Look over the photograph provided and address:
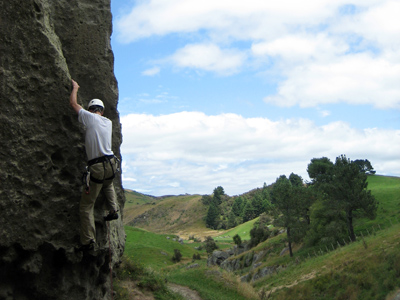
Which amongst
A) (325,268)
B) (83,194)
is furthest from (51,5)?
(325,268)

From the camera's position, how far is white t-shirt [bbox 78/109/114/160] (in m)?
8.12

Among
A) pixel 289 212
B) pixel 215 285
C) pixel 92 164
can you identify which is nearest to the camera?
pixel 92 164

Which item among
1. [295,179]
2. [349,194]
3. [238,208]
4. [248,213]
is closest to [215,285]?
[349,194]

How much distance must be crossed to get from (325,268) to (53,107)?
35.2 m

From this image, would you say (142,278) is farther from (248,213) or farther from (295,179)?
(295,179)

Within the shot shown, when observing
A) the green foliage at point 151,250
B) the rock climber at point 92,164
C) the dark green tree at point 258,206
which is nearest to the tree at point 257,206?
the dark green tree at point 258,206

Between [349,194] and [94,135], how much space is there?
161ft

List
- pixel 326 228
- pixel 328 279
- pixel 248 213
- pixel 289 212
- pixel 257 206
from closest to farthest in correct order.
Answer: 1. pixel 328 279
2. pixel 326 228
3. pixel 289 212
4. pixel 257 206
5. pixel 248 213

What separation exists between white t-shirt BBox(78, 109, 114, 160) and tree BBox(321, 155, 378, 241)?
4809cm

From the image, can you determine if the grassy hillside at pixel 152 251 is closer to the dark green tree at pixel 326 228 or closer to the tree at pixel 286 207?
the tree at pixel 286 207

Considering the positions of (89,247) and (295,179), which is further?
(295,179)

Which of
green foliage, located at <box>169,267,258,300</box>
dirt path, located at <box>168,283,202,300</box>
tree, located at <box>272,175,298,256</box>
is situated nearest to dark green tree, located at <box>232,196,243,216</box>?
tree, located at <box>272,175,298,256</box>

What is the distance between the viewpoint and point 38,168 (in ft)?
25.5

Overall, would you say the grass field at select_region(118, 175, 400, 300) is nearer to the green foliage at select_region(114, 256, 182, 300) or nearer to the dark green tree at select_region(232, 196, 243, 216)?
the green foliage at select_region(114, 256, 182, 300)
